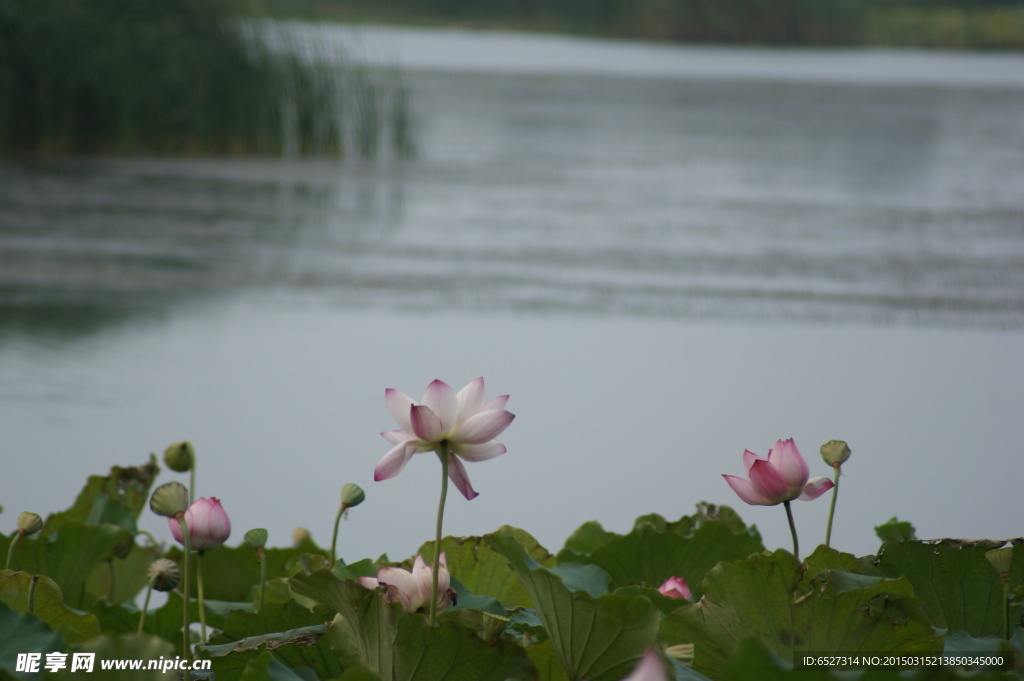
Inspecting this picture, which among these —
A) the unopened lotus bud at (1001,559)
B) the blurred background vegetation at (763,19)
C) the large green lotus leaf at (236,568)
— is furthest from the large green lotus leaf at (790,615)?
the blurred background vegetation at (763,19)

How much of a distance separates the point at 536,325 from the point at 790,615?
1761 mm

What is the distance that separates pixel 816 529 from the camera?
149 centimetres

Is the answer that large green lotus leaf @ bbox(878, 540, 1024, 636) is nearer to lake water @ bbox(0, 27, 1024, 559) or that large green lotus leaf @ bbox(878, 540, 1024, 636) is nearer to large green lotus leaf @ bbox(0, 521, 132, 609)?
large green lotus leaf @ bbox(0, 521, 132, 609)

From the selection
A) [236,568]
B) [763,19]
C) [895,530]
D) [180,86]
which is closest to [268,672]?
[236,568]

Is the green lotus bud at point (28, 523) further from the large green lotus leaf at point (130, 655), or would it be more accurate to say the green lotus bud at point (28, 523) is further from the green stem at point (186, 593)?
the large green lotus leaf at point (130, 655)

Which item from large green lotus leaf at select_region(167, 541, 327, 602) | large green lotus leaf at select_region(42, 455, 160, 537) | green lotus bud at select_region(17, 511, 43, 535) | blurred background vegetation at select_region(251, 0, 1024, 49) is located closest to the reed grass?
blurred background vegetation at select_region(251, 0, 1024, 49)

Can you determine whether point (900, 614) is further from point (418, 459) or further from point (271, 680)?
point (418, 459)

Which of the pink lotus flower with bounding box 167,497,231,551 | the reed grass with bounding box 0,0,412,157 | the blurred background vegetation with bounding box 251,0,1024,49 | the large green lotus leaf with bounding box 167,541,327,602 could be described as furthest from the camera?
the blurred background vegetation with bounding box 251,0,1024,49

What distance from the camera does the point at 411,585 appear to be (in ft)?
1.85

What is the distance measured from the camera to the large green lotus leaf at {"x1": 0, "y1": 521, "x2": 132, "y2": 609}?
0.77 meters

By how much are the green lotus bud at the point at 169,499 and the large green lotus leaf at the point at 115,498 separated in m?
0.29

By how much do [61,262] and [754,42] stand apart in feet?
18.5

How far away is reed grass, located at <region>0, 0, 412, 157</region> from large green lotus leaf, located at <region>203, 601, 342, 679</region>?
12.0ft

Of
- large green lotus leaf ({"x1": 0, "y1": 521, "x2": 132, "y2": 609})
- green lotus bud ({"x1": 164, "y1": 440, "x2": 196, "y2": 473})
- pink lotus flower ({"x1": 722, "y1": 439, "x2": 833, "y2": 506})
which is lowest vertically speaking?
large green lotus leaf ({"x1": 0, "y1": 521, "x2": 132, "y2": 609})
